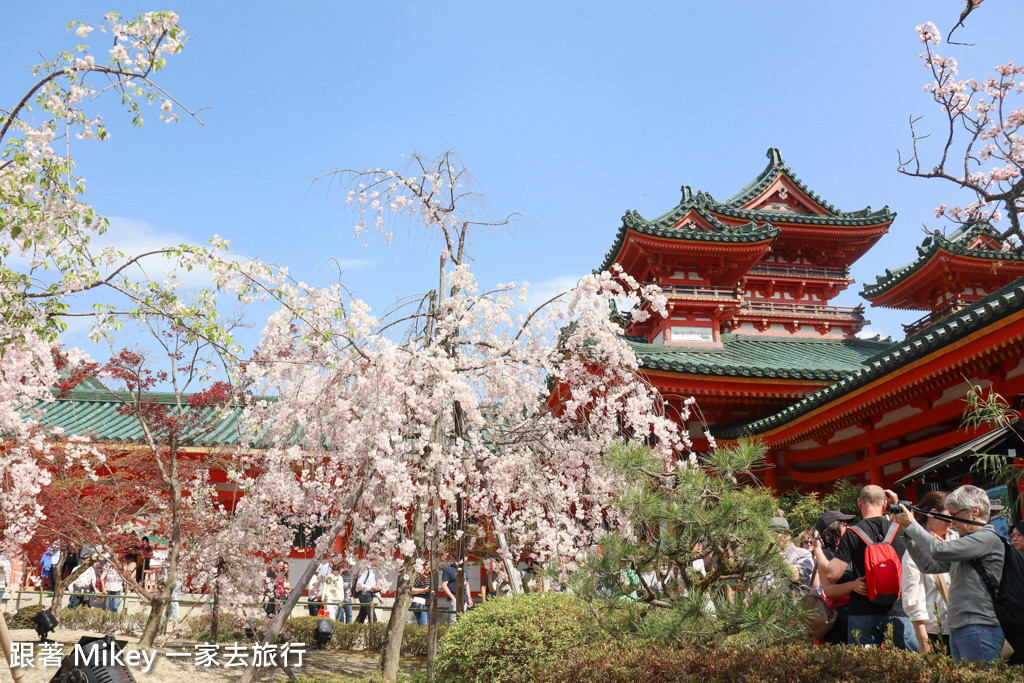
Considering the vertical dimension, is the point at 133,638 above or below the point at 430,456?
below

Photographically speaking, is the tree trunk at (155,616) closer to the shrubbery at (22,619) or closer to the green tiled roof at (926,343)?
the shrubbery at (22,619)

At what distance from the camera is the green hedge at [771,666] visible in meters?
3.42

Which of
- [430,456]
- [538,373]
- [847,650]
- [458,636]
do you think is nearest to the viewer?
[847,650]

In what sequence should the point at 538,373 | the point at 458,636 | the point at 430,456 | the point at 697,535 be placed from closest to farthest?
1. the point at 697,535
2. the point at 458,636
3. the point at 430,456
4. the point at 538,373

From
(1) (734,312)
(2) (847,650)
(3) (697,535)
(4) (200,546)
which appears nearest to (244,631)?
(4) (200,546)

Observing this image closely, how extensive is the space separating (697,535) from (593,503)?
16.2 feet

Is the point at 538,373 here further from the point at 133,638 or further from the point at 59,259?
the point at 133,638

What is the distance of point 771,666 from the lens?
3.99 metres

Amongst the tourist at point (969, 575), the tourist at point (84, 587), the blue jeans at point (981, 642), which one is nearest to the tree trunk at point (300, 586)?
the tourist at point (969, 575)

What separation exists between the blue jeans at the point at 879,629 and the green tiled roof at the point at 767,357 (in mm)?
7042

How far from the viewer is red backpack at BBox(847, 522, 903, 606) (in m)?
4.55

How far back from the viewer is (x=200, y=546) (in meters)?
10.9

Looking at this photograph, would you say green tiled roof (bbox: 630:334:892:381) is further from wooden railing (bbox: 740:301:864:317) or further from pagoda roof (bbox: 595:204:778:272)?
pagoda roof (bbox: 595:204:778:272)

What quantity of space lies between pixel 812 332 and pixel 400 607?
41.1 feet
